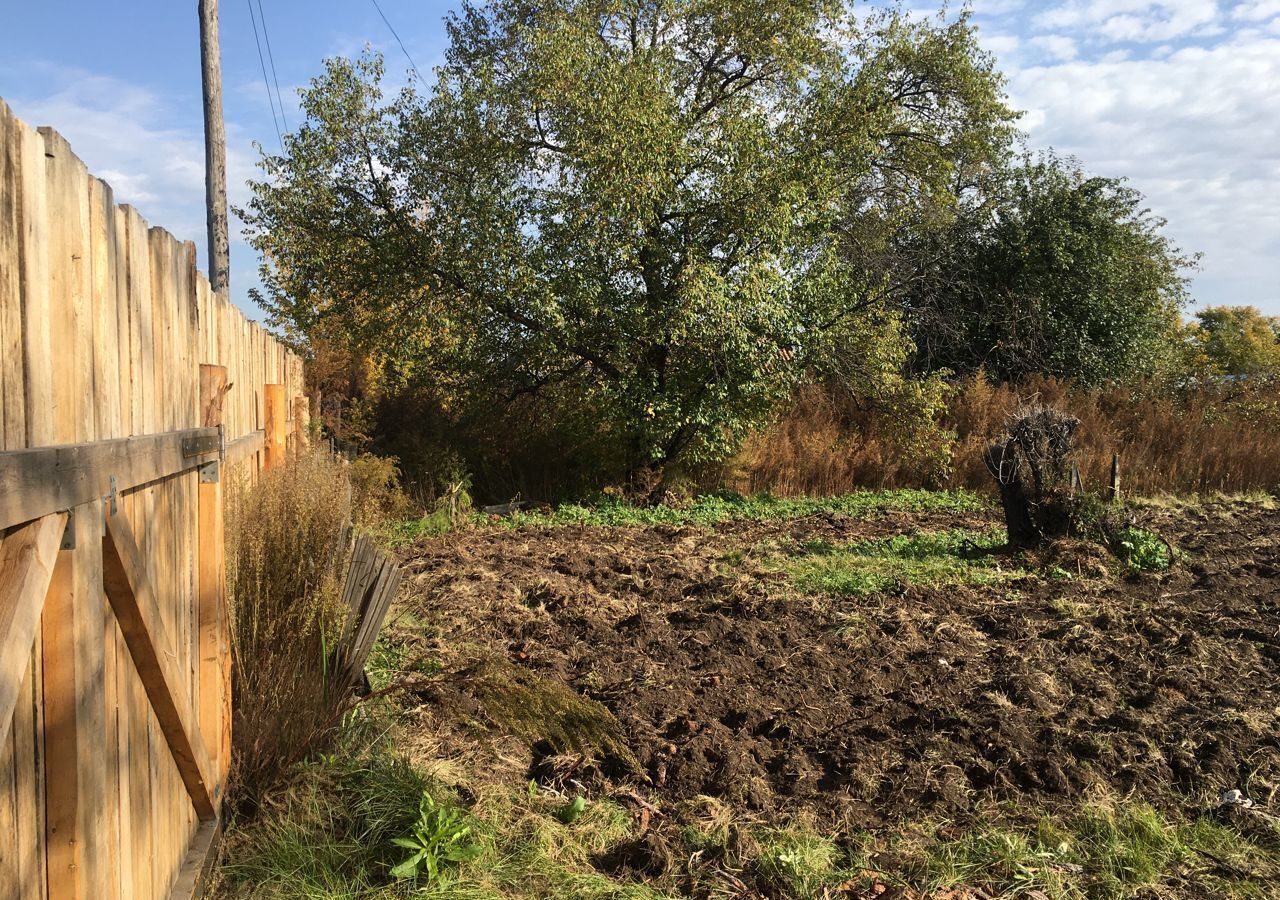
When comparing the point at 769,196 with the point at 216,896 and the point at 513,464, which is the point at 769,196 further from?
the point at 216,896

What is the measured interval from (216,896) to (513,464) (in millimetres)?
11963

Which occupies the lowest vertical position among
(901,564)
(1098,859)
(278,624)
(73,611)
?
(1098,859)

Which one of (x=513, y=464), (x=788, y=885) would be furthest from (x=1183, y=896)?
(x=513, y=464)

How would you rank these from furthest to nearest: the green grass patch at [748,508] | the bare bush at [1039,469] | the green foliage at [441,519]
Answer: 1. the green grass patch at [748,508]
2. the green foliage at [441,519]
3. the bare bush at [1039,469]

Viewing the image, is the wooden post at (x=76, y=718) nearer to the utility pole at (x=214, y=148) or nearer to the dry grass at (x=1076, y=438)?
the utility pole at (x=214, y=148)

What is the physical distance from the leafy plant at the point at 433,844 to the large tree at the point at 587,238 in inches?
385

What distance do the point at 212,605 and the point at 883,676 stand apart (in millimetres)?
3907

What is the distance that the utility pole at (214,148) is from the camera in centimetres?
1251

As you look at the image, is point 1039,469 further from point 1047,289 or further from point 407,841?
point 1047,289

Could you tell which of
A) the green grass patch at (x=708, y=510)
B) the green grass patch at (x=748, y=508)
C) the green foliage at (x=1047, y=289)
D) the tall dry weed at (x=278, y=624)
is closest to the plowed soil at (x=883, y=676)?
the tall dry weed at (x=278, y=624)

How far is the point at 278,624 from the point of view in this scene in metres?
4.02

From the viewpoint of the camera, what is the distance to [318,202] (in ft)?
44.6

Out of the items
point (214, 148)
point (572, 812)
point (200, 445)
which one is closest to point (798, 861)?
point (572, 812)

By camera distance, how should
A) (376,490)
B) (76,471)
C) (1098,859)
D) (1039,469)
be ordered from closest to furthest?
1. (76,471)
2. (1098,859)
3. (1039,469)
4. (376,490)
